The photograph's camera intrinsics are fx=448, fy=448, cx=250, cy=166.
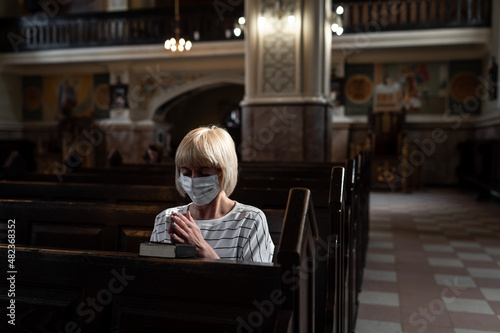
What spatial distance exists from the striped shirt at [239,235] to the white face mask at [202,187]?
99mm

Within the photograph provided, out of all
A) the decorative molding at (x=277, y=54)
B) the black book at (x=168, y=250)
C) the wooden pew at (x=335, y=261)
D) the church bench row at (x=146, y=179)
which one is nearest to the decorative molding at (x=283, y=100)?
the decorative molding at (x=277, y=54)

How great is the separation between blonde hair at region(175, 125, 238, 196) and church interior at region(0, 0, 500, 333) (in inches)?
14.6

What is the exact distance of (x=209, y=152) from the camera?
178 cm

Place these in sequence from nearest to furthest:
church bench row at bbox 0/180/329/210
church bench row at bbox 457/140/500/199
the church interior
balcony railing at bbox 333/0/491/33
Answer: the church interior, church bench row at bbox 0/180/329/210, church bench row at bbox 457/140/500/199, balcony railing at bbox 333/0/491/33

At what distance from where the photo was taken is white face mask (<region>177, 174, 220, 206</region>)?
1.79m

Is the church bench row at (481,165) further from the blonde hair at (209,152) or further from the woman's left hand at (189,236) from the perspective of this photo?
the woman's left hand at (189,236)

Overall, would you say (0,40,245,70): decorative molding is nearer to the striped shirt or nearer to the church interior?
the church interior

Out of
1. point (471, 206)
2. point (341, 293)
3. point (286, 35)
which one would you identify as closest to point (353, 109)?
point (471, 206)

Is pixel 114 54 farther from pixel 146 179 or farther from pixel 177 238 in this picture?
pixel 177 238

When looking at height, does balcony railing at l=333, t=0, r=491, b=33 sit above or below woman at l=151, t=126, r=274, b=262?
above

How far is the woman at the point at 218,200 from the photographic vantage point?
175cm

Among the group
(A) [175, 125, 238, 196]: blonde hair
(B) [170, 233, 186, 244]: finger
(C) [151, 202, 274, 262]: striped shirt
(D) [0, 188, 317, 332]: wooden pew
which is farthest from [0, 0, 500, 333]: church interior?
(A) [175, 125, 238, 196]: blonde hair

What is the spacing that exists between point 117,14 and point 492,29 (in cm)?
1047

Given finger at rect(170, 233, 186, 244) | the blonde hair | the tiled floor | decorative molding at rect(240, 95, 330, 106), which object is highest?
decorative molding at rect(240, 95, 330, 106)
